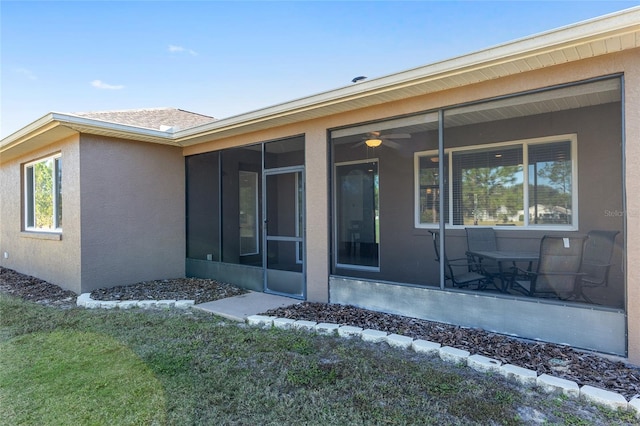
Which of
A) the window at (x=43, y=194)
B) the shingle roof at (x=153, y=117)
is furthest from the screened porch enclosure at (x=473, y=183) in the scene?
the window at (x=43, y=194)

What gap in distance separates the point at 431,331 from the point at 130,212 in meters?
5.64

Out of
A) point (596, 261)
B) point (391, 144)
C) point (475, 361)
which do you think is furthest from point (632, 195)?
point (391, 144)

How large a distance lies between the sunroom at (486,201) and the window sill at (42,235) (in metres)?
5.23

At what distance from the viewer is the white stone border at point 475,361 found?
249cm

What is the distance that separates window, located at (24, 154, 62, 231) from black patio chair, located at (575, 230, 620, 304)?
8650 millimetres

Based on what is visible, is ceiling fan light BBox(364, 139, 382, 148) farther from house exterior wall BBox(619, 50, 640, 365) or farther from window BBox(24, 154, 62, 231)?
window BBox(24, 154, 62, 231)

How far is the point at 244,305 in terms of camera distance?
5.29m

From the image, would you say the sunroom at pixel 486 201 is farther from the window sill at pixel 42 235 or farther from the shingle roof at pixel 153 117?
the window sill at pixel 42 235

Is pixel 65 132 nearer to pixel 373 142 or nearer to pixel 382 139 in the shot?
pixel 373 142

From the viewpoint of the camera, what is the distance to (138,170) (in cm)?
676

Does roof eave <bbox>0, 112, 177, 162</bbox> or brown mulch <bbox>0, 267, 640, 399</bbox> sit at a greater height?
roof eave <bbox>0, 112, 177, 162</bbox>

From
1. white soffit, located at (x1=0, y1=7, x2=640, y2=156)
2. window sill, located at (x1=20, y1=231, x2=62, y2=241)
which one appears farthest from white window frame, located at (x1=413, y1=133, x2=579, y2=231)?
window sill, located at (x1=20, y1=231, x2=62, y2=241)

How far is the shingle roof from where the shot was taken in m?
6.85

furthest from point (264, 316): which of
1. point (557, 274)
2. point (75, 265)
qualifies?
point (75, 265)
